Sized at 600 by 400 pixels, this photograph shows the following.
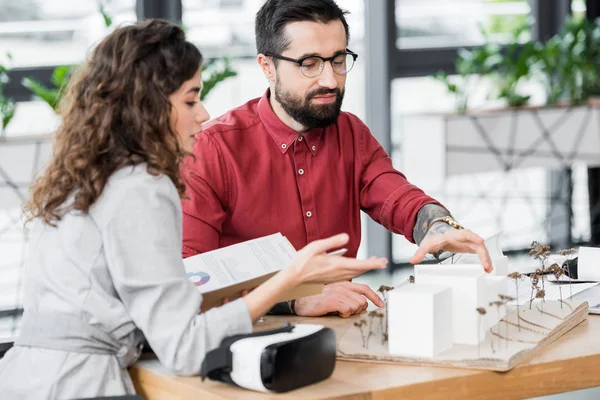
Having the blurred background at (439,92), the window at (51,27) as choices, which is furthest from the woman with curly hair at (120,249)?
the window at (51,27)

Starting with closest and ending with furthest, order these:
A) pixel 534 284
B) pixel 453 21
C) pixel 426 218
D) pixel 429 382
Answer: pixel 429 382, pixel 534 284, pixel 426 218, pixel 453 21

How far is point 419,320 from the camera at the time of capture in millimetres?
1981

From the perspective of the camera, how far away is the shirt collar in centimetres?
287

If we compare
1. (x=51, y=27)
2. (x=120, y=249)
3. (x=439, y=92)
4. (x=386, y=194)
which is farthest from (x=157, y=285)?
(x=439, y=92)

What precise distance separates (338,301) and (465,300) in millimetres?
445

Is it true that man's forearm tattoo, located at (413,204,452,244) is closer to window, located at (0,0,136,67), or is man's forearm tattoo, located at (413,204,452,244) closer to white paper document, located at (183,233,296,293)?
white paper document, located at (183,233,296,293)

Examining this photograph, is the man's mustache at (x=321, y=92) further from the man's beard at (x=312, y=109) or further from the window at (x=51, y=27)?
the window at (x=51, y=27)

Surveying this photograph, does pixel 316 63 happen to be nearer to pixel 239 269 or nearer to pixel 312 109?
pixel 312 109

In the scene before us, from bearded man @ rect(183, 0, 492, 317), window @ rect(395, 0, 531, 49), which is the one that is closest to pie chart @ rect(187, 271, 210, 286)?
bearded man @ rect(183, 0, 492, 317)

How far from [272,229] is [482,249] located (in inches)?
27.9

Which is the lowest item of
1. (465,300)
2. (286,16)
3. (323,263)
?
(465,300)

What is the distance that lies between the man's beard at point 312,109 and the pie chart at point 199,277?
746 mm

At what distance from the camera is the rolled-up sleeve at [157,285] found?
1.88 m

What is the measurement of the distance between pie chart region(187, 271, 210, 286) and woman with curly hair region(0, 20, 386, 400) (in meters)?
0.20
